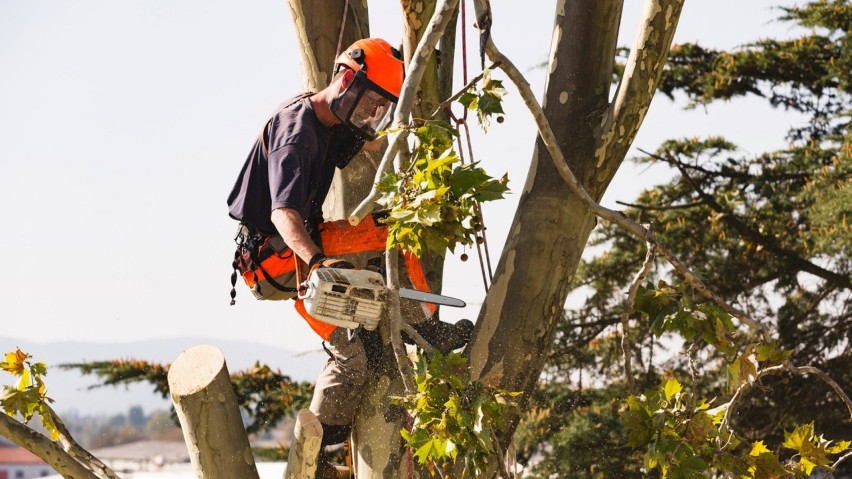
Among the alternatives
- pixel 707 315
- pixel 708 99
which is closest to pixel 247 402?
pixel 708 99

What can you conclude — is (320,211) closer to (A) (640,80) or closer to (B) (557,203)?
(B) (557,203)

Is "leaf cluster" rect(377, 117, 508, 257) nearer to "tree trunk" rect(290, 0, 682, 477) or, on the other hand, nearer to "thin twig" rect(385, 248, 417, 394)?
"thin twig" rect(385, 248, 417, 394)

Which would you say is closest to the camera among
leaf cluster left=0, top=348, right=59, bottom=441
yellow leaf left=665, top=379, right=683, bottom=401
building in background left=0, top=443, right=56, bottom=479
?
yellow leaf left=665, top=379, right=683, bottom=401

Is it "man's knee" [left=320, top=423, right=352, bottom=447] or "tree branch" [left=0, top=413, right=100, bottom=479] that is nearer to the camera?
"tree branch" [left=0, top=413, right=100, bottom=479]

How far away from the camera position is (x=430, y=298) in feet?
11.5

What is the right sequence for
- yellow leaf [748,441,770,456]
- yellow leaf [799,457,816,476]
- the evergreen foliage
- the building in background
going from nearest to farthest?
yellow leaf [748,441,770,456], yellow leaf [799,457,816,476], the evergreen foliage, the building in background

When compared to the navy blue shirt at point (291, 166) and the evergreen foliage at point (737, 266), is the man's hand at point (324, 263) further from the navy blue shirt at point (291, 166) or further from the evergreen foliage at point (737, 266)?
the evergreen foliage at point (737, 266)

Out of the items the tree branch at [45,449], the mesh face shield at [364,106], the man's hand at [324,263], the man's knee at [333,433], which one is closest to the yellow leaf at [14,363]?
the tree branch at [45,449]

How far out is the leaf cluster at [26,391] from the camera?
3834mm

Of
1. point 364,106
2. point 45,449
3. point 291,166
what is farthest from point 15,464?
point 291,166

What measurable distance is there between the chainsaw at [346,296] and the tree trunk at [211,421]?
50 centimetres

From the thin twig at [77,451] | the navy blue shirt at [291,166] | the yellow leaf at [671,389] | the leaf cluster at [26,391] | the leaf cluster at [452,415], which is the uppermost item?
the navy blue shirt at [291,166]

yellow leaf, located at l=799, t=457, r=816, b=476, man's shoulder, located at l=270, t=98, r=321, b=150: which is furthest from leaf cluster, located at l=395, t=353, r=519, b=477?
yellow leaf, located at l=799, t=457, r=816, b=476

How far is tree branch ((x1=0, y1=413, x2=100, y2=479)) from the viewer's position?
11.9 feet
